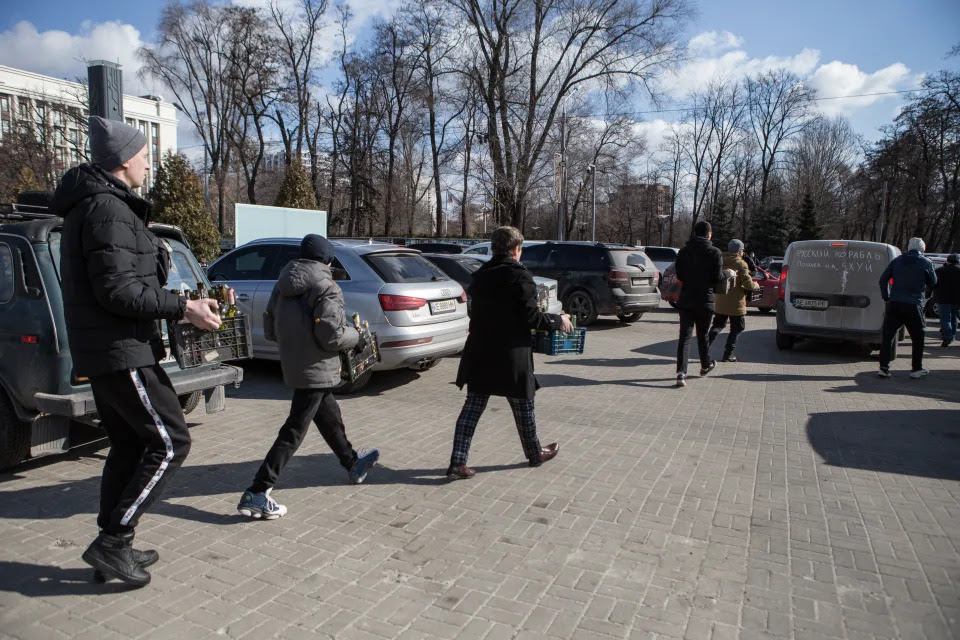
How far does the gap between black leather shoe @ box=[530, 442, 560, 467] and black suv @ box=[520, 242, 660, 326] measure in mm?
9175

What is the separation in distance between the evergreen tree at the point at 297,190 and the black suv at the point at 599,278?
2623 centimetres

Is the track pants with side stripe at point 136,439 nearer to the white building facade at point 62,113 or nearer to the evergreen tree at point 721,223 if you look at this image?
the white building facade at point 62,113

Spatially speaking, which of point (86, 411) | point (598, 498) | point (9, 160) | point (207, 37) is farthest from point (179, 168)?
point (598, 498)

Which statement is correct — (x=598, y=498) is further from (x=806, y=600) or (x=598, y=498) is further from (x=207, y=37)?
(x=207, y=37)

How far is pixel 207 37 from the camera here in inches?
1606

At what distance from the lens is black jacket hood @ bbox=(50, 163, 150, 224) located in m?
2.94

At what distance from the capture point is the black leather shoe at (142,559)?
3225 millimetres

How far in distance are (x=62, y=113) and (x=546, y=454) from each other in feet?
116

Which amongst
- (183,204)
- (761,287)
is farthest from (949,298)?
(183,204)

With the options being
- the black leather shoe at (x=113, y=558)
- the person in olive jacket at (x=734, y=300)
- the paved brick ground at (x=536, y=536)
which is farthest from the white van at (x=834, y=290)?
the black leather shoe at (x=113, y=558)

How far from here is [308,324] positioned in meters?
4.07

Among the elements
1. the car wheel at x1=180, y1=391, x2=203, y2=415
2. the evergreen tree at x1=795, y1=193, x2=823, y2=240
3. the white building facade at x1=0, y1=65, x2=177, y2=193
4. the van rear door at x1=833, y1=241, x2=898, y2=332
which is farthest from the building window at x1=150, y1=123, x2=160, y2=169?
the van rear door at x1=833, y1=241, x2=898, y2=332

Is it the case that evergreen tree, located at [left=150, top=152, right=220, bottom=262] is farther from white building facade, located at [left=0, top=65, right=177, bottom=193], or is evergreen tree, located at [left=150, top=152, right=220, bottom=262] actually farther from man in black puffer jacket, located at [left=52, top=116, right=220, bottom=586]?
man in black puffer jacket, located at [left=52, top=116, right=220, bottom=586]

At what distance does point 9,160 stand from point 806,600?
3825 centimetres
